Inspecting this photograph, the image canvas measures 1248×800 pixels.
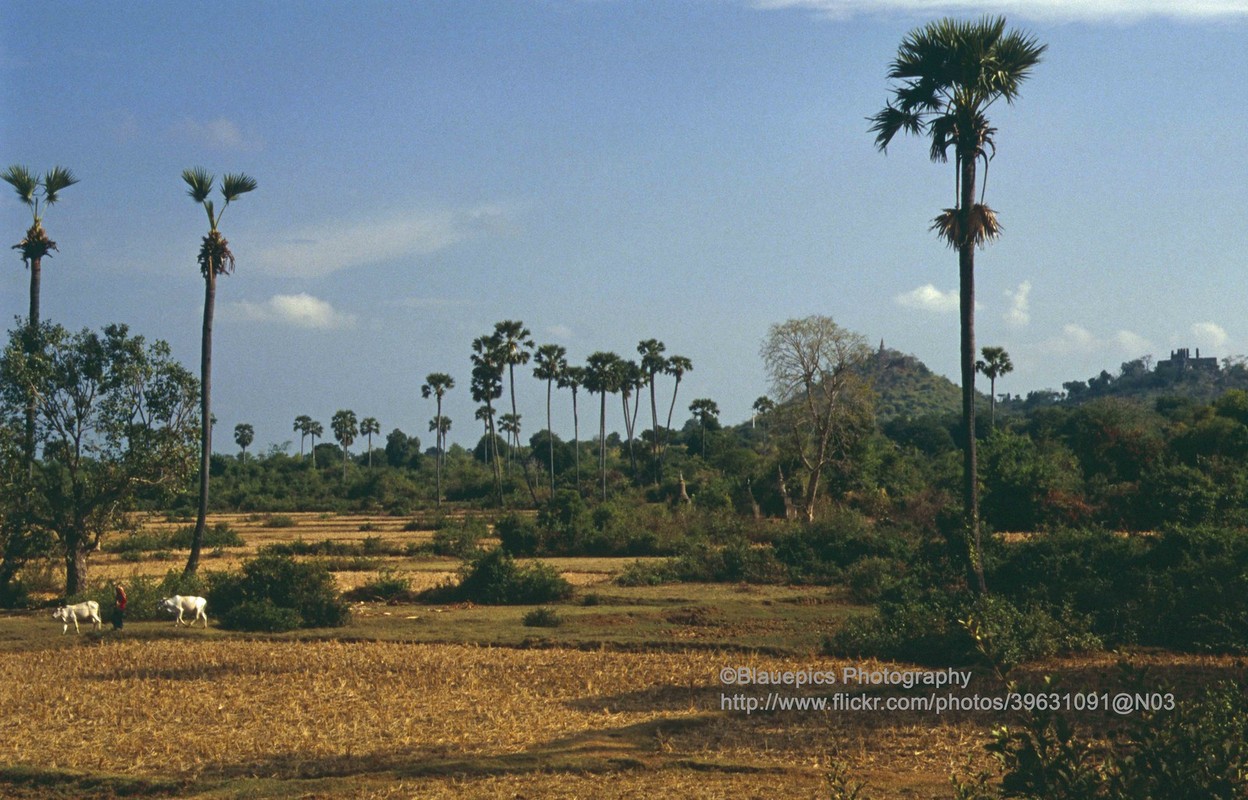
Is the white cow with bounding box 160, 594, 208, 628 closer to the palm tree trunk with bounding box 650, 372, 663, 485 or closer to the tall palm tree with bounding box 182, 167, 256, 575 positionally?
the tall palm tree with bounding box 182, 167, 256, 575

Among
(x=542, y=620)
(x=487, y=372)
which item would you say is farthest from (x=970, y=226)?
(x=487, y=372)

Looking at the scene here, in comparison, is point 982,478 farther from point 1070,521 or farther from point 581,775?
point 581,775

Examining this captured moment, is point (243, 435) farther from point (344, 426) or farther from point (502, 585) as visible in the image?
point (502, 585)

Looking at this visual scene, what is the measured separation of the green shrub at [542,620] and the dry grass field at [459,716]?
0.93 feet

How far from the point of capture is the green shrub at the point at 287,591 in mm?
23797

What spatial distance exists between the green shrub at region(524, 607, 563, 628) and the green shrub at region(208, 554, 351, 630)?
A: 13.5 ft

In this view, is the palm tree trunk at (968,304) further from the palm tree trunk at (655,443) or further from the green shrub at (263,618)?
the palm tree trunk at (655,443)

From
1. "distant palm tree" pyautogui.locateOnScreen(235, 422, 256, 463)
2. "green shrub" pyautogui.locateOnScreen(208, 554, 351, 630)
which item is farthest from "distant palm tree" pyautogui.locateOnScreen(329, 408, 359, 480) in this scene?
"green shrub" pyautogui.locateOnScreen(208, 554, 351, 630)

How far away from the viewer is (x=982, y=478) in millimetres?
38812

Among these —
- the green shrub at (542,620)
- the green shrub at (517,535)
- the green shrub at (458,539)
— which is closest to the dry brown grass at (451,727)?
the green shrub at (542,620)

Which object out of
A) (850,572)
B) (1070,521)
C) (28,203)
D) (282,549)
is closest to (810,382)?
(1070,521)

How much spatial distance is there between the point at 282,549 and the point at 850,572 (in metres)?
14.7

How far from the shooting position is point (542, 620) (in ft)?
77.0

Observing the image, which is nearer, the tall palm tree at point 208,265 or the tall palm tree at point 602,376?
the tall palm tree at point 208,265
